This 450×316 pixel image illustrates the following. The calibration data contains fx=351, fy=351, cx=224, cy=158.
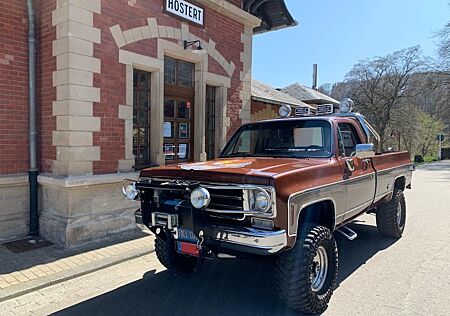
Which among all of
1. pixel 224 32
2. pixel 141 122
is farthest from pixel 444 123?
pixel 141 122

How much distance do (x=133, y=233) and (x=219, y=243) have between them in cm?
340

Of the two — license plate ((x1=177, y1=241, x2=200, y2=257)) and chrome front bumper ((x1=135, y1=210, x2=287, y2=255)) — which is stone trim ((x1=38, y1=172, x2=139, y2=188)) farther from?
chrome front bumper ((x1=135, y1=210, x2=287, y2=255))

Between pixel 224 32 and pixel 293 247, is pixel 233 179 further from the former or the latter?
pixel 224 32

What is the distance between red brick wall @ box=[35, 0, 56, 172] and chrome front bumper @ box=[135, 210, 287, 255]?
3798 mm

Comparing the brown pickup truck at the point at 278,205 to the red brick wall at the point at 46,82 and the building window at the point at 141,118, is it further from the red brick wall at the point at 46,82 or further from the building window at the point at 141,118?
the building window at the point at 141,118

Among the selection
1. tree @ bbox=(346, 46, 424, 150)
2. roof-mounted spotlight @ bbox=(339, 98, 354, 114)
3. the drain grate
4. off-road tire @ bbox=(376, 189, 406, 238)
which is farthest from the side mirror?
tree @ bbox=(346, 46, 424, 150)

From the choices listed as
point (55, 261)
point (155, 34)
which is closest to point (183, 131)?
point (155, 34)

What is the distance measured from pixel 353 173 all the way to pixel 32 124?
5.04 metres

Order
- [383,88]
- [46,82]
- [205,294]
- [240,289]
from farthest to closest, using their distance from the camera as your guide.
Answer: [383,88]
[46,82]
[240,289]
[205,294]

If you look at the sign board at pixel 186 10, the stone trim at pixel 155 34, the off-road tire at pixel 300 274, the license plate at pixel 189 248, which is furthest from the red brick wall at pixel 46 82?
the off-road tire at pixel 300 274

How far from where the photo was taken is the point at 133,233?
6.19m

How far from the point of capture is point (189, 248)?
11.5 ft

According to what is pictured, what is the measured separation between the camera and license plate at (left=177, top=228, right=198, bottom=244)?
3.42 metres

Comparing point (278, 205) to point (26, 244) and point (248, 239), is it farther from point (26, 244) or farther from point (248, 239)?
point (26, 244)
